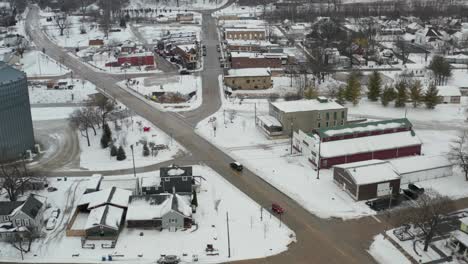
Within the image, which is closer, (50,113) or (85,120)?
(85,120)

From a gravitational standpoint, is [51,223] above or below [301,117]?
below

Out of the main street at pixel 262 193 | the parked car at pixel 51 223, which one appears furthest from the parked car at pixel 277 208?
the parked car at pixel 51 223

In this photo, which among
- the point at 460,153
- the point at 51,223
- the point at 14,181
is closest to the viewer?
the point at 51,223

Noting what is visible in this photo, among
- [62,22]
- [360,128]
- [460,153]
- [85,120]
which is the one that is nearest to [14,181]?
[85,120]

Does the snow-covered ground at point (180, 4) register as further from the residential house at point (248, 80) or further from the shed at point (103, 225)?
the shed at point (103, 225)

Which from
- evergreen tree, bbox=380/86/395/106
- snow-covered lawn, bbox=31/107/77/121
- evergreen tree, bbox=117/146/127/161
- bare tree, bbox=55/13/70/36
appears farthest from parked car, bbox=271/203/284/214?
bare tree, bbox=55/13/70/36

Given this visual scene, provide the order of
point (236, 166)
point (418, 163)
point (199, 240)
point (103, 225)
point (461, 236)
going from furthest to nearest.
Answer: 1. point (236, 166)
2. point (418, 163)
3. point (103, 225)
4. point (199, 240)
5. point (461, 236)

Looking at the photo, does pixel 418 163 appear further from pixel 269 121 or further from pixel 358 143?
pixel 269 121

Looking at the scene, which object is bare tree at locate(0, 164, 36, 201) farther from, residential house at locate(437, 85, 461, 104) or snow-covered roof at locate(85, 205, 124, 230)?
residential house at locate(437, 85, 461, 104)
